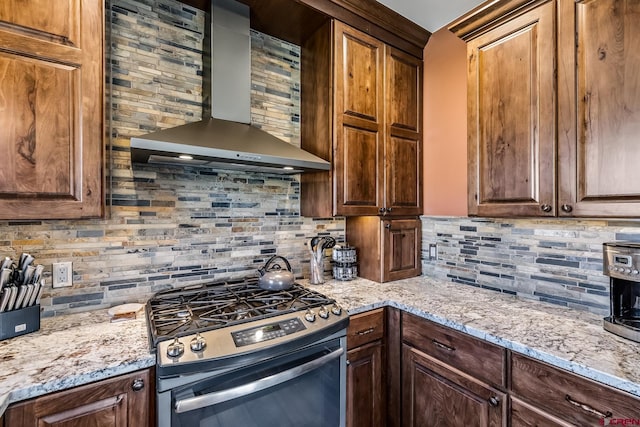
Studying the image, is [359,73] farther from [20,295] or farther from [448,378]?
[20,295]

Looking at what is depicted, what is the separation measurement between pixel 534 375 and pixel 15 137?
6.81ft

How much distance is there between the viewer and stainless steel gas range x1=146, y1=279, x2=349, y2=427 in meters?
1.06

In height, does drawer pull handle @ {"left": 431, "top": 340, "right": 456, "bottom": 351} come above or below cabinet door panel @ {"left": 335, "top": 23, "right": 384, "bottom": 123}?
below

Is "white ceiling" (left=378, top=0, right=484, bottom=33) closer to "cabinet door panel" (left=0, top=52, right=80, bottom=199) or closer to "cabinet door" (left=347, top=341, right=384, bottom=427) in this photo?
"cabinet door panel" (left=0, top=52, right=80, bottom=199)

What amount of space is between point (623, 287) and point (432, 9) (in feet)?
6.15

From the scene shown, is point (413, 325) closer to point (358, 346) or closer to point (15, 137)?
point (358, 346)

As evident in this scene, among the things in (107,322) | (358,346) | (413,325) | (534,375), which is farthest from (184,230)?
(534,375)

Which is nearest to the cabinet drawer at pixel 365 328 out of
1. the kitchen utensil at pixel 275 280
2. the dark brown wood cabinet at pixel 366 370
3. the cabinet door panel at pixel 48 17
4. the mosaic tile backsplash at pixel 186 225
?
the dark brown wood cabinet at pixel 366 370

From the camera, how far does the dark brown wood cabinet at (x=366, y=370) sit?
5.26 feet

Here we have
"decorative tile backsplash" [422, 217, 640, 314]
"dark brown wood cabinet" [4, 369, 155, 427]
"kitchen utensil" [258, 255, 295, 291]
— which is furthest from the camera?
"kitchen utensil" [258, 255, 295, 291]

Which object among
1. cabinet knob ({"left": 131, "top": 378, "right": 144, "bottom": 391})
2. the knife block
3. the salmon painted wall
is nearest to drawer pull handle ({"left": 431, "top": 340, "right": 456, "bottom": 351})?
the salmon painted wall

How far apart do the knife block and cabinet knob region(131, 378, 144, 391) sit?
0.56 metres

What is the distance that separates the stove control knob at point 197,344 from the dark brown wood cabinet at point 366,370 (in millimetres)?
763

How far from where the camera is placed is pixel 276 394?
1.25 m
